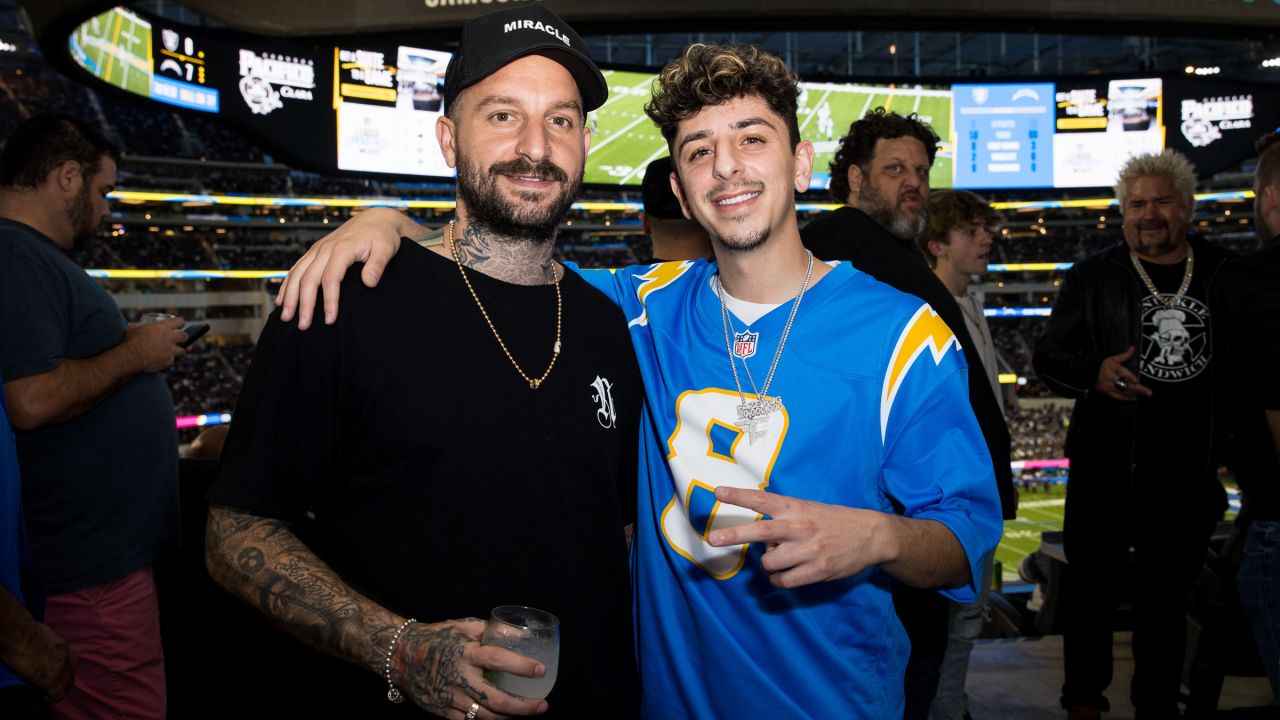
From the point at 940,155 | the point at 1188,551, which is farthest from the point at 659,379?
the point at 940,155

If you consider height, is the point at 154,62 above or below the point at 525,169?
above

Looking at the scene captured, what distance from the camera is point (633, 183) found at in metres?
10.7

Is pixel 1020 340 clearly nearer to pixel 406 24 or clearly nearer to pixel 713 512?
pixel 406 24

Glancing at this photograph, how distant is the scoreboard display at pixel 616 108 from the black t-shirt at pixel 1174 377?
3.98 metres

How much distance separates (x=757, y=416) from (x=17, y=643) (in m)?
1.67

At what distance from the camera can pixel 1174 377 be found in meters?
3.76

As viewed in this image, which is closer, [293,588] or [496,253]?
[293,588]

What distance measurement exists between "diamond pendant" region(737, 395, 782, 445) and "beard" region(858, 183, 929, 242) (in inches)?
73.9

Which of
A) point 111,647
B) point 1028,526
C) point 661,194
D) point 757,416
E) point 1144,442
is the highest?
point 661,194

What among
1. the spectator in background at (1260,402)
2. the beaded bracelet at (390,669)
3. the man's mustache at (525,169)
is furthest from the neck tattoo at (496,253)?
the spectator in background at (1260,402)

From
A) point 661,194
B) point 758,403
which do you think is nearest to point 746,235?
point 758,403

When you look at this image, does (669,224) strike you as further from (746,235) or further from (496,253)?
(496,253)

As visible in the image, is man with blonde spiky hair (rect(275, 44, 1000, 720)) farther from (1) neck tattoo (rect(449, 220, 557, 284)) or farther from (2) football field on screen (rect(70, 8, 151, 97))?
(2) football field on screen (rect(70, 8, 151, 97))

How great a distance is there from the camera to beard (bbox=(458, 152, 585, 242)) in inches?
68.5
